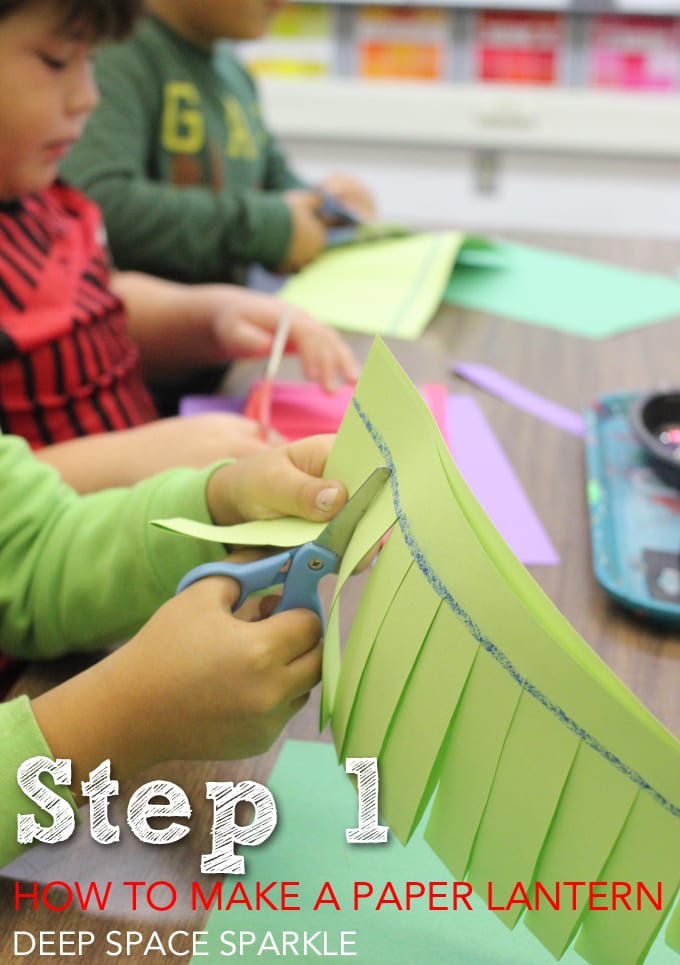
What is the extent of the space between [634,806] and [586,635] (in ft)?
0.73

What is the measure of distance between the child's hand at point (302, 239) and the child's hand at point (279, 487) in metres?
0.66

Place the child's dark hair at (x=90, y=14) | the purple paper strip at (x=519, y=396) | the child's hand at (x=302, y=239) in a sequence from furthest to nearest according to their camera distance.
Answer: the child's hand at (x=302, y=239), the purple paper strip at (x=519, y=396), the child's dark hair at (x=90, y=14)

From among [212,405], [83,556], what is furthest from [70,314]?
[83,556]

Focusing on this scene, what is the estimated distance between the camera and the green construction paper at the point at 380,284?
0.99 m

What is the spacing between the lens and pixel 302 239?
1.15 meters

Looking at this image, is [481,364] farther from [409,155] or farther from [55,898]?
[409,155]

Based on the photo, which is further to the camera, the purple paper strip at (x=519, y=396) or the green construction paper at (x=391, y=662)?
the purple paper strip at (x=519, y=396)

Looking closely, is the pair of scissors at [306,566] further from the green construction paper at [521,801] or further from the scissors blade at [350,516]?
the green construction paper at [521,801]

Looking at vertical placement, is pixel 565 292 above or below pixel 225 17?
below

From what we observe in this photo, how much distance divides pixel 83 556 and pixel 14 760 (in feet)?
0.45

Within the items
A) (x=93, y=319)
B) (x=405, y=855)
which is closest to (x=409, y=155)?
(x=93, y=319)

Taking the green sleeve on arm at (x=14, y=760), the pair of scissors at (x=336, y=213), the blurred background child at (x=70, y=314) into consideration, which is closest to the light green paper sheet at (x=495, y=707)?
the green sleeve on arm at (x=14, y=760)

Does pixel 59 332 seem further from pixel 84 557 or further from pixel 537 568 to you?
pixel 537 568

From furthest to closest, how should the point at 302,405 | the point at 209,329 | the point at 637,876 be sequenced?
the point at 209,329
the point at 302,405
the point at 637,876
